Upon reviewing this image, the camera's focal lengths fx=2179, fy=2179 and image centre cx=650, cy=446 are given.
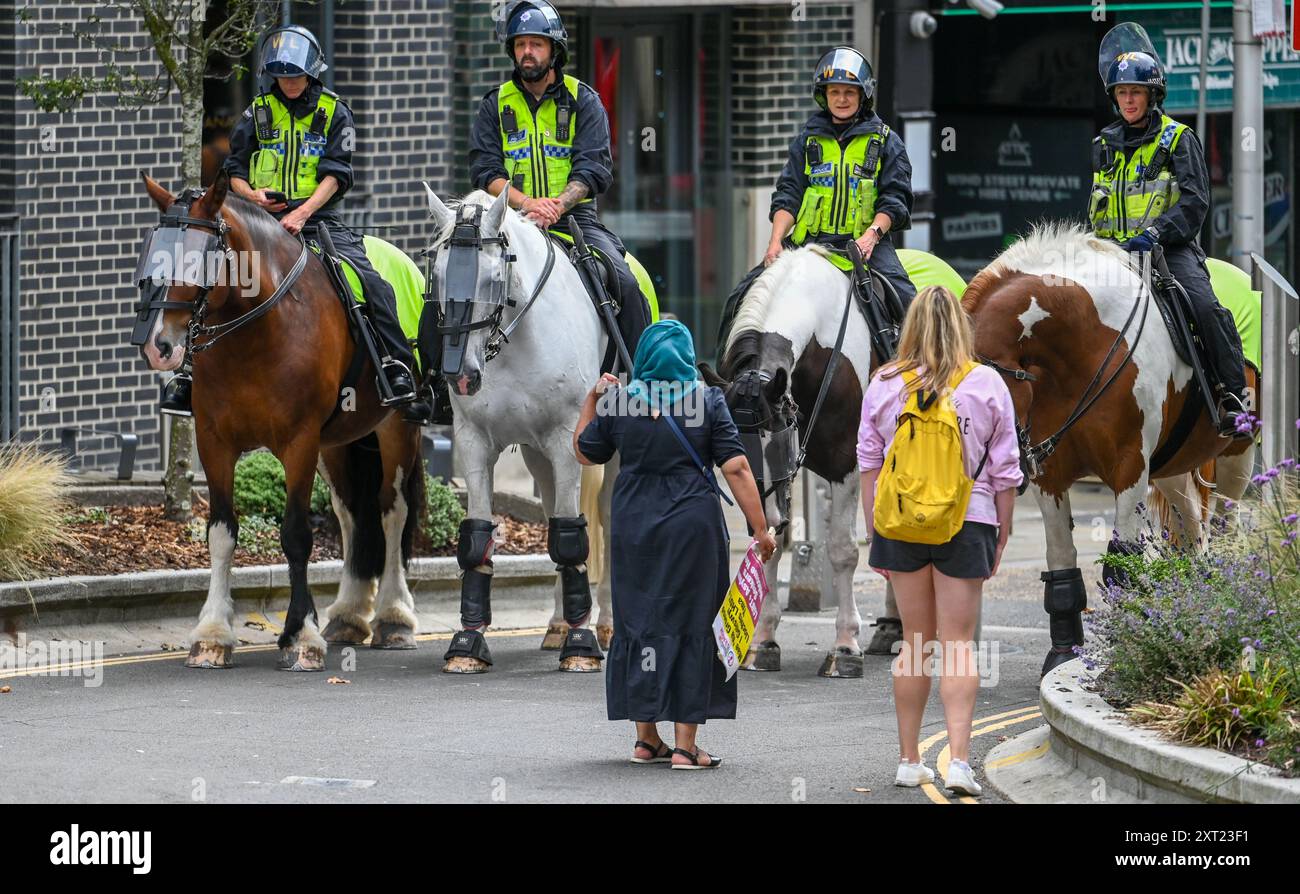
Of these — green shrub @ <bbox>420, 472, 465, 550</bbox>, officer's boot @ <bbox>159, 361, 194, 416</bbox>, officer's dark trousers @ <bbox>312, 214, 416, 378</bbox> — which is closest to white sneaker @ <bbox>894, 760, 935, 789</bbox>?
officer's dark trousers @ <bbox>312, 214, 416, 378</bbox>

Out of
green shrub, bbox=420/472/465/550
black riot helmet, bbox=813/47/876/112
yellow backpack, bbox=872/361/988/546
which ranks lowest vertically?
green shrub, bbox=420/472/465/550

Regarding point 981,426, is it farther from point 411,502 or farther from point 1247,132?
point 1247,132

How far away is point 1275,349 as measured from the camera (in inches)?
508

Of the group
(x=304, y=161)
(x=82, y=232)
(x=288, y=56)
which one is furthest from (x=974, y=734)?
(x=82, y=232)

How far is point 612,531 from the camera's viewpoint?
909 centimetres

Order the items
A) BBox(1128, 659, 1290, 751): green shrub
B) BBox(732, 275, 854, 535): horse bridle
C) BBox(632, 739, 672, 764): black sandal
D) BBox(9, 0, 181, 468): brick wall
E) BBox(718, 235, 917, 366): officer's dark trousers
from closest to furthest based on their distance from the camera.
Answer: BBox(1128, 659, 1290, 751): green shrub
BBox(632, 739, 672, 764): black sandal
BBox(732, 275, 854, 535): horse bridle
BBox(718, 235, 917, 366): officer's dark trousers
BBox(9, 0, 181, 468): brick wall

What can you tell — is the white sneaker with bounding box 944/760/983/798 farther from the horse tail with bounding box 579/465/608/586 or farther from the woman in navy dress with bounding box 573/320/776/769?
the horse tail with bounding box 579/465/608/586

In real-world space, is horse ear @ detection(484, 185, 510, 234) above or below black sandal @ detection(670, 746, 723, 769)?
above

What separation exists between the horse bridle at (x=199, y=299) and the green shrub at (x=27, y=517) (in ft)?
5.31

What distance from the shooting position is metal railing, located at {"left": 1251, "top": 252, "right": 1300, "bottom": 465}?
12.8 m

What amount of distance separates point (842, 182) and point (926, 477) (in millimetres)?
4358

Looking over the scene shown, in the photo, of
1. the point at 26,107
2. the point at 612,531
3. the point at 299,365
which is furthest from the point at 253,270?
the point at 26,107

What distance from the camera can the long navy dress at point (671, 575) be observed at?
8867mm

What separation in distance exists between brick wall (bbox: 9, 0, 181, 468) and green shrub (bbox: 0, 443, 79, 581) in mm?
4158
